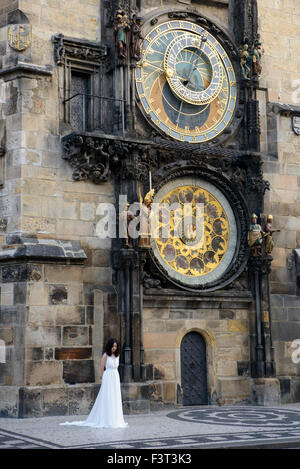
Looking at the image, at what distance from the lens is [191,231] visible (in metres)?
17.1

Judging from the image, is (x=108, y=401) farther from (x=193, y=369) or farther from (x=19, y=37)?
(x=19, y=37)

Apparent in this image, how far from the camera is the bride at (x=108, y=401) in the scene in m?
12.8

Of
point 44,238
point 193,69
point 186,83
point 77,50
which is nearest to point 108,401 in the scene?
point 44,238

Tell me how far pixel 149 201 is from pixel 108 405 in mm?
4720

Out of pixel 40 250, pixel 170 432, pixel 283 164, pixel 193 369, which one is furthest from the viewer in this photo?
pixel 283 164

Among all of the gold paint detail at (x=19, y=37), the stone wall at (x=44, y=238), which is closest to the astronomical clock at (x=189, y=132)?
the stone wall at (x=44, y=238)

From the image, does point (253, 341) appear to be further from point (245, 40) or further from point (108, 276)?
point (245, 40)

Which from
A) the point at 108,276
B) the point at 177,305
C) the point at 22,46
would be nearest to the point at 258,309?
the point at 177,305

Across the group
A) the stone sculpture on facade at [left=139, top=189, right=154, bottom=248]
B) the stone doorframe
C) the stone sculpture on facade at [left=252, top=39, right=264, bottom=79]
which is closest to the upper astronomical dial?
the stone sculpture on facade at [left=252, top=39, right=264, bottom=79]

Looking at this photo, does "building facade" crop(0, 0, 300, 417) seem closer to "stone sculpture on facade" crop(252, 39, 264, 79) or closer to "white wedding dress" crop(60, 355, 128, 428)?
"stone sculpture on facade" crop(252, 39, 264, 79)

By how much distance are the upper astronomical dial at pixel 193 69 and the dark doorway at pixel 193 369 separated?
5368 millimetres

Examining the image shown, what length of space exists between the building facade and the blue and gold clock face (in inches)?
1.3

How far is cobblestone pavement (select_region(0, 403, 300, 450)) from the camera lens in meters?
10.7
